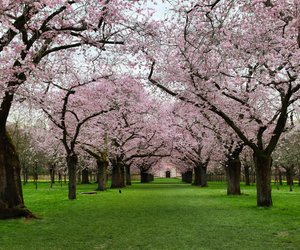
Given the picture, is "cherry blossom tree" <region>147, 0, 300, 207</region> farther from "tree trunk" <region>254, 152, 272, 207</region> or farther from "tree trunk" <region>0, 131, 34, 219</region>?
"tree trunk" <region>0, 131, 34, 219</region>

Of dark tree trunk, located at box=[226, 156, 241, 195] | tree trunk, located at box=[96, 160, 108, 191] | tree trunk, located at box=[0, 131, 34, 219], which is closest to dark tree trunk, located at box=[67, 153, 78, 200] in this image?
tree trunk, located at box=[96, 160, 108, 191]

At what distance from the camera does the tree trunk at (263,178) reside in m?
18.9

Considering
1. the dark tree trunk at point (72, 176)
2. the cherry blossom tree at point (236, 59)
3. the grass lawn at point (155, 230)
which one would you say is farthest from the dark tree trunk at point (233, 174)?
the grass lawn at point (155, 230)

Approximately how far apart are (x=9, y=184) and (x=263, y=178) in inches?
451

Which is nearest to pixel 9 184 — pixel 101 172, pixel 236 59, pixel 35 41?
pixel 35 41

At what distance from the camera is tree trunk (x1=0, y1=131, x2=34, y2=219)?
14.3m

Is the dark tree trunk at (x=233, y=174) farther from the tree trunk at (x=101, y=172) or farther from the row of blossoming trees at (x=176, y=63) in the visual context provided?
the tree trunk at (x=101, y=172)

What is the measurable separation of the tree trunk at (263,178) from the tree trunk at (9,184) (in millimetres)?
10690

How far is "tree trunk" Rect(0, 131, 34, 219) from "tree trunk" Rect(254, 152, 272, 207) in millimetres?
10690

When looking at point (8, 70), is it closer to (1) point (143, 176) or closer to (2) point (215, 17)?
(2) point (215, 17)

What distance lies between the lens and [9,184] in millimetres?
14516

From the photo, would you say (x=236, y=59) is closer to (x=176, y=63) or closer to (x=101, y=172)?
(x=176, y=63)

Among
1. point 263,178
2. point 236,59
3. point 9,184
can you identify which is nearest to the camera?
point 9,184

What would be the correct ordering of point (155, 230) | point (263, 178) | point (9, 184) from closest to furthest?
point (155, 230) → point (9, 184) → point (263, 178)
